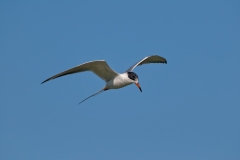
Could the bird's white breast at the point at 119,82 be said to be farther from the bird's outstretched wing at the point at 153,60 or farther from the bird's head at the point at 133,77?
the bird's outstretched wing at the point at 153,60

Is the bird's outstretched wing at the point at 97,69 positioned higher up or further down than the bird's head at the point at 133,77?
higher up

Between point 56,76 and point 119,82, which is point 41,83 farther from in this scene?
point 119,82

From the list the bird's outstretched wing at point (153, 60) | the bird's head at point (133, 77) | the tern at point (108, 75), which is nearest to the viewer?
the tern at point (108, 75)

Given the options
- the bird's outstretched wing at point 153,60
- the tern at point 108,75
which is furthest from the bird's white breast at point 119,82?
the bird's outstretched wing at point 153,60

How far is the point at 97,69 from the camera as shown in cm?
1656

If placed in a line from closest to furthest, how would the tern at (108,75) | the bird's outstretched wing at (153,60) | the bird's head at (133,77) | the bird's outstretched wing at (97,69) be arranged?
1. the bird's outstretched wing at (97,69)
2. the tern at (108,75)
3. the bird's head at (133,77)
4. the bird's outstretched wing at (153,60)

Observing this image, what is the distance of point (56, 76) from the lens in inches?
601

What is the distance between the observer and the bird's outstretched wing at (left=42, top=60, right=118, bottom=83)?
15516mm

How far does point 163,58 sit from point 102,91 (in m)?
3.92

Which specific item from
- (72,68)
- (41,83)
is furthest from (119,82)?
(41,83)

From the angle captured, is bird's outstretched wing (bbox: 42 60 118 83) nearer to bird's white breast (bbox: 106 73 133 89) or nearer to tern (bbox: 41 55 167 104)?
tern (bbox: 41 55 167 104)

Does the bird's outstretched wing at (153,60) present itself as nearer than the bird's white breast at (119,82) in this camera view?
No

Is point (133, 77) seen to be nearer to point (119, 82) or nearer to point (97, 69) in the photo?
point (119, 82)

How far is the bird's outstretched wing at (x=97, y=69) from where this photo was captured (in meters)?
15.5
